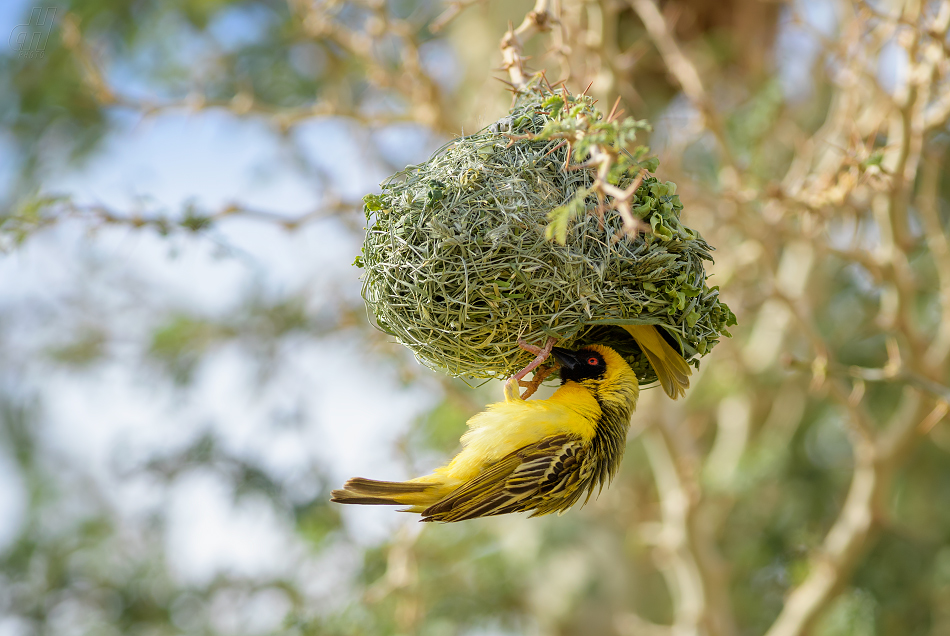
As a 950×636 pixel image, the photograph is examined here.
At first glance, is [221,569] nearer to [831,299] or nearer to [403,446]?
[403,446]

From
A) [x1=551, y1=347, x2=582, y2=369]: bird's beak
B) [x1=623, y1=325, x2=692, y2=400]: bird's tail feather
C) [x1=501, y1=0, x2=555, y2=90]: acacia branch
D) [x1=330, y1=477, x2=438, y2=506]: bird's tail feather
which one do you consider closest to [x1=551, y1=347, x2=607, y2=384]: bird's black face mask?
[x1=551, y1=347, x2=582, y2=369]: bird's beak

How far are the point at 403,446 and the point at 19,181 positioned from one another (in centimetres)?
482

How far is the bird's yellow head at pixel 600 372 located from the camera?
2.58 metres

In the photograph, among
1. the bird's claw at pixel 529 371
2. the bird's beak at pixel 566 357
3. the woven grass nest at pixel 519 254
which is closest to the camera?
the woven grass nest at pixel 519 254

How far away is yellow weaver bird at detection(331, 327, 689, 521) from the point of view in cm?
243

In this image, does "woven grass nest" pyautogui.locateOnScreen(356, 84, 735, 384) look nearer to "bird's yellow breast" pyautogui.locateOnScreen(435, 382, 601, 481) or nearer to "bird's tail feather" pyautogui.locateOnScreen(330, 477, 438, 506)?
"bird's yellow breast" pyautogui.locateOnScreen(435, 382, 601, 481)

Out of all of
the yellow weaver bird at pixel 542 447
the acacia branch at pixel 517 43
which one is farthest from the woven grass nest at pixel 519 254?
the acacia branch at pixel 517 43

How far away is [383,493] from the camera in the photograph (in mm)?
2420

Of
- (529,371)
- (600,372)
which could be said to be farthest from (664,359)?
(529,371)

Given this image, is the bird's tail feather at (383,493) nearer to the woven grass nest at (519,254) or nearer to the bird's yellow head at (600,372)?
the woven grass nest at (519,254)

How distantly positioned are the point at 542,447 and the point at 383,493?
49 centimetres

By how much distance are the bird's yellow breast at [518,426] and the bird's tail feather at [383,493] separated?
100mm

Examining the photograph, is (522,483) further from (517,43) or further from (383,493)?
(517,43)

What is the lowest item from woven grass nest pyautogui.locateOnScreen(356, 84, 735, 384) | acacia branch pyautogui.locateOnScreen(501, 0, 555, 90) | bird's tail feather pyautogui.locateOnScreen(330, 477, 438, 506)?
bird's tail feather pyautogui.locateOnScreen(330, 477, 438, 506)
